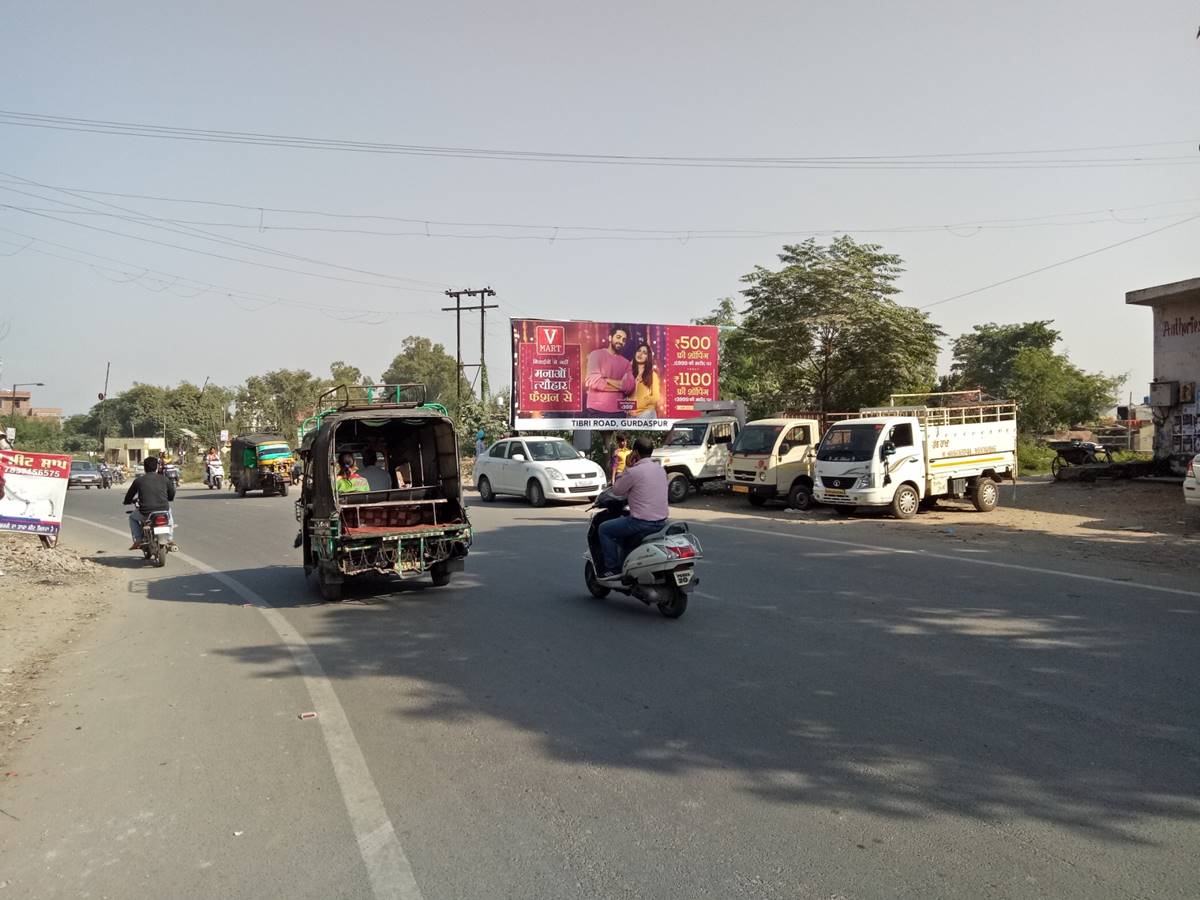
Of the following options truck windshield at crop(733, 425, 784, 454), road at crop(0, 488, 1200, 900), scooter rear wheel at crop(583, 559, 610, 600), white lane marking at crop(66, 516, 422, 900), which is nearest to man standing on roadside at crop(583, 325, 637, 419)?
truck windshield at crop(733, 425, 784, 454)

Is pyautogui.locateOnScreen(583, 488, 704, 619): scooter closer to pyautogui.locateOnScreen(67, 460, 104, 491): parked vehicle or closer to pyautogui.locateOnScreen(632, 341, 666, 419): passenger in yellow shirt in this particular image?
pyautogui.locateOnScreen(632, 341, 666, 419): passenger in yellow shirt

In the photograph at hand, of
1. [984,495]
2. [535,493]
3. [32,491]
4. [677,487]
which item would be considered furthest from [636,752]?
[677,487]

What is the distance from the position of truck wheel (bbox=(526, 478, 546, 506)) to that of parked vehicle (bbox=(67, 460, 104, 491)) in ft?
97.2

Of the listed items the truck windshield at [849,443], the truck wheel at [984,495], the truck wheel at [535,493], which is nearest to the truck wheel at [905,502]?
the truck windshield at [849,443]

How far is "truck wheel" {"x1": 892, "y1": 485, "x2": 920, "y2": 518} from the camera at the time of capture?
58.0ft

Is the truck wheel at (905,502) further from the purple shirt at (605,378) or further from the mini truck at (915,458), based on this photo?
the purple shirt at (605,378)

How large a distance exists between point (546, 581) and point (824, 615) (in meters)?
3.75

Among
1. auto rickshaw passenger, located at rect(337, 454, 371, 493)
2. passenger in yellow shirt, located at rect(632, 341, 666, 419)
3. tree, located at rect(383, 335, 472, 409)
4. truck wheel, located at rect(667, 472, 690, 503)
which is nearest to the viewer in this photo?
auto rickshaw passenger, located at rect(337, 454, 371, 493)

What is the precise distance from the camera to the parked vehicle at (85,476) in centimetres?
4284

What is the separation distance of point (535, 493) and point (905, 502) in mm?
9077

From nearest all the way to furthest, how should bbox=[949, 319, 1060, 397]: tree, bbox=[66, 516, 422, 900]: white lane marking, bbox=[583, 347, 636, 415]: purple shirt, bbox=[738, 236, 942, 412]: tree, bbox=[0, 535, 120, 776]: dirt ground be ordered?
bbox=[66, 516, 422, 900]: white lane marking → bbox=[0, 535, 120, 776]: dirt ground → bbox=[738, 236, 942, 412]: tree → bbox=[583, 347, 636, 415]: purple shirt → bbox=[949, 319, 1060, 397]: tree

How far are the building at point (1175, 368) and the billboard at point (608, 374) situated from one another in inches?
578

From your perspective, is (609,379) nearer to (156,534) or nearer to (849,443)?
(849,443)

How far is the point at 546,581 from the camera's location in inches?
434
